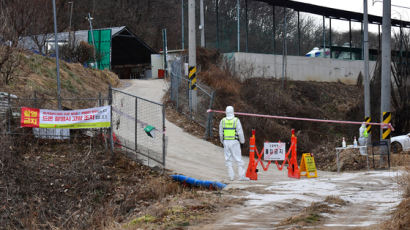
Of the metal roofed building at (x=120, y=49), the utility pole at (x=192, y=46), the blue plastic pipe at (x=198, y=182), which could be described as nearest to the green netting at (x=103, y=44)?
the metal roofed building at (x=120, y=49)

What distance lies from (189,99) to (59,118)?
9.25 m

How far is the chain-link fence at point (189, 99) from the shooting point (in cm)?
2391

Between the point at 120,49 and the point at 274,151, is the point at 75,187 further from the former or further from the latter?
the point at 120,49

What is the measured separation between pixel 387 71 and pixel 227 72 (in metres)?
16.2

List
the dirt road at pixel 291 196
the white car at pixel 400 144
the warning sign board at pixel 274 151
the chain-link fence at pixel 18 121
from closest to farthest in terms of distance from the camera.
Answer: the dirt road at pixel 291 196, the chain-link fence at pixel 18 121, the warning sign board at pixel 274 151, the white car at pixel 400 144

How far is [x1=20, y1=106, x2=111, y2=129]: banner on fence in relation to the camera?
52.0ft

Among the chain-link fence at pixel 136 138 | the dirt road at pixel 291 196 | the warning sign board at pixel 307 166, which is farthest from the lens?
the warning sign board at pixel 307 166

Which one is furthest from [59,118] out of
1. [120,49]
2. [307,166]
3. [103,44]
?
[120,49]

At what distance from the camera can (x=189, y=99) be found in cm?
2453

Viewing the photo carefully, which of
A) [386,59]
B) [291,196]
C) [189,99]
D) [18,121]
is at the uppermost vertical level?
[386,59]

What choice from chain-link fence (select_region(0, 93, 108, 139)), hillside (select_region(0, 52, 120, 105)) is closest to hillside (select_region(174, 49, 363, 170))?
hillside (select_region(0, 52, 120, 105))

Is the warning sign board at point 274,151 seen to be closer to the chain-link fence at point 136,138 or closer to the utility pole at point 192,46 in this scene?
the chain-link fence at point 136,138

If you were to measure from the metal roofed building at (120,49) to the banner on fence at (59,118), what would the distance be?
1002 inches

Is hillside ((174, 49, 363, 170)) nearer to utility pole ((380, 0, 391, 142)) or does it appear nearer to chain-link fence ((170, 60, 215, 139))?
chain-link fence ((170, 60, 215, 139))
